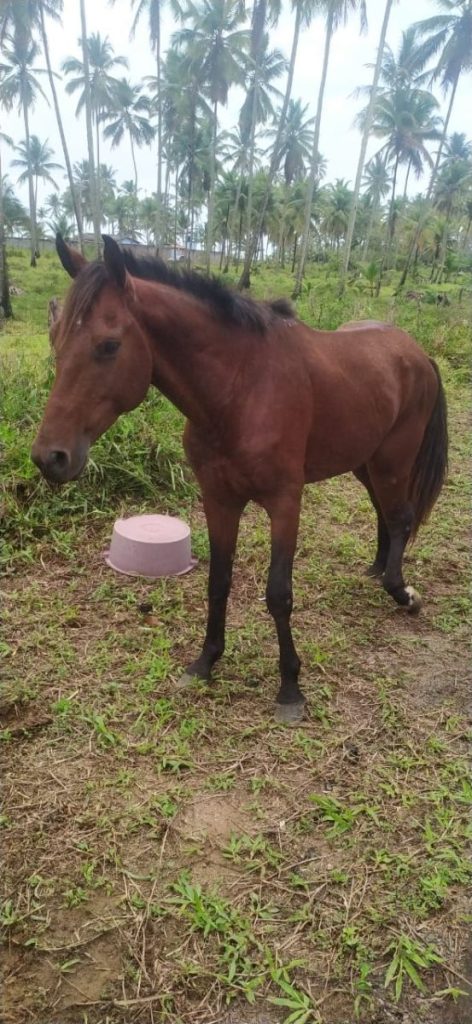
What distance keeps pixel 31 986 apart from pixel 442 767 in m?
1.64

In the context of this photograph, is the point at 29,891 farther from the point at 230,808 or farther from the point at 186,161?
the point at 186,161

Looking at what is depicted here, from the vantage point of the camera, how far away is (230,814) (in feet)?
6.75

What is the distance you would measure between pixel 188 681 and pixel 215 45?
34318mm

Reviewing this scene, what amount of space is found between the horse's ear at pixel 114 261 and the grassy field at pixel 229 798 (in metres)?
1.79

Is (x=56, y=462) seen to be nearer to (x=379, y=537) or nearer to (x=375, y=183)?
(x=379, y=537)

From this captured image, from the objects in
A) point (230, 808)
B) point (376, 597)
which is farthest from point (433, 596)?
point (230, 808)

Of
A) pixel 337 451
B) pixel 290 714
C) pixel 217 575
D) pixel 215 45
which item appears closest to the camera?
pixel 290 714

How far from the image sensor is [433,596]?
3.71 m

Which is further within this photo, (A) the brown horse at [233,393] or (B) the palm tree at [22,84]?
(B) the palm tree at [22,84]

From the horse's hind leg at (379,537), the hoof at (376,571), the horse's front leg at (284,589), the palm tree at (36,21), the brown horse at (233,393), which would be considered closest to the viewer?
the brown horse at (233,393)

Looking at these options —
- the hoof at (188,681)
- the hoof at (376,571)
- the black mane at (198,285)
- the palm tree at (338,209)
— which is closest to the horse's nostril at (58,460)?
the black mane at (198,285)

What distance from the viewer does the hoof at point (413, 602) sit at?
3.45 metres

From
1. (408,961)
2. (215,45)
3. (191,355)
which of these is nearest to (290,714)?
(408,961)

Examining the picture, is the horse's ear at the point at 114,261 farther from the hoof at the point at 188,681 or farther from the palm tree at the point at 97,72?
the palm tree at the point at 97,72
